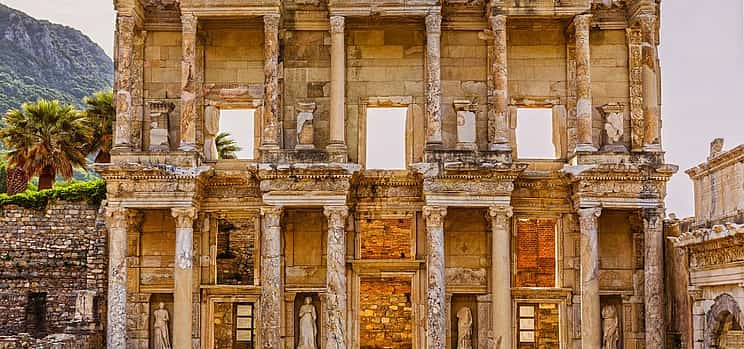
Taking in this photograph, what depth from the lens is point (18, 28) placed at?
82.4m

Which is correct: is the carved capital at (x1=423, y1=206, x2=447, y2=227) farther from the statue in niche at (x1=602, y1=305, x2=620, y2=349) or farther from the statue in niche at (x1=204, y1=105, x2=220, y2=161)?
the statue in niche at (x1=204, y1=105, x2=220, y2=161)

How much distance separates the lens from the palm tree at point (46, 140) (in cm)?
3544

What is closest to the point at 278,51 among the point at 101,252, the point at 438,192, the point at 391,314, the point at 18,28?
the point at 438,192

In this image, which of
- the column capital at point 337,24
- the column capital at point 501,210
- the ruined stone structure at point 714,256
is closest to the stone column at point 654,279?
the ruined stone structure at point 714,256

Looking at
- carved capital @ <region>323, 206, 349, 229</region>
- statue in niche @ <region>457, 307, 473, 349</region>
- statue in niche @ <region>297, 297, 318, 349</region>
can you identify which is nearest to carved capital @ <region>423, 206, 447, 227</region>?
carved capital @ <region>323, 206, 349, 229</region>

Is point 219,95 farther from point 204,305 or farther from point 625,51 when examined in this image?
point 625,51

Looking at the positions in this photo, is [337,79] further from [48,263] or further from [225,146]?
[225,146]

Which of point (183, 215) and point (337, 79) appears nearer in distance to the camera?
point (183, 215)

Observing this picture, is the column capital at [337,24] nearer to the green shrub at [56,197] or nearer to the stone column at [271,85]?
the stone column at [271,85]

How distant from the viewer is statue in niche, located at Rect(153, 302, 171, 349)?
23.7 metres

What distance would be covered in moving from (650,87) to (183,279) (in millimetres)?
11329

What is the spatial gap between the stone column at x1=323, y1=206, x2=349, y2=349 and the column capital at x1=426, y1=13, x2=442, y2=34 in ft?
14.5

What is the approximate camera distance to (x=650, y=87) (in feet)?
78.9

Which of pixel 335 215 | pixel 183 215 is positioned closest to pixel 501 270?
pixel 335 215
